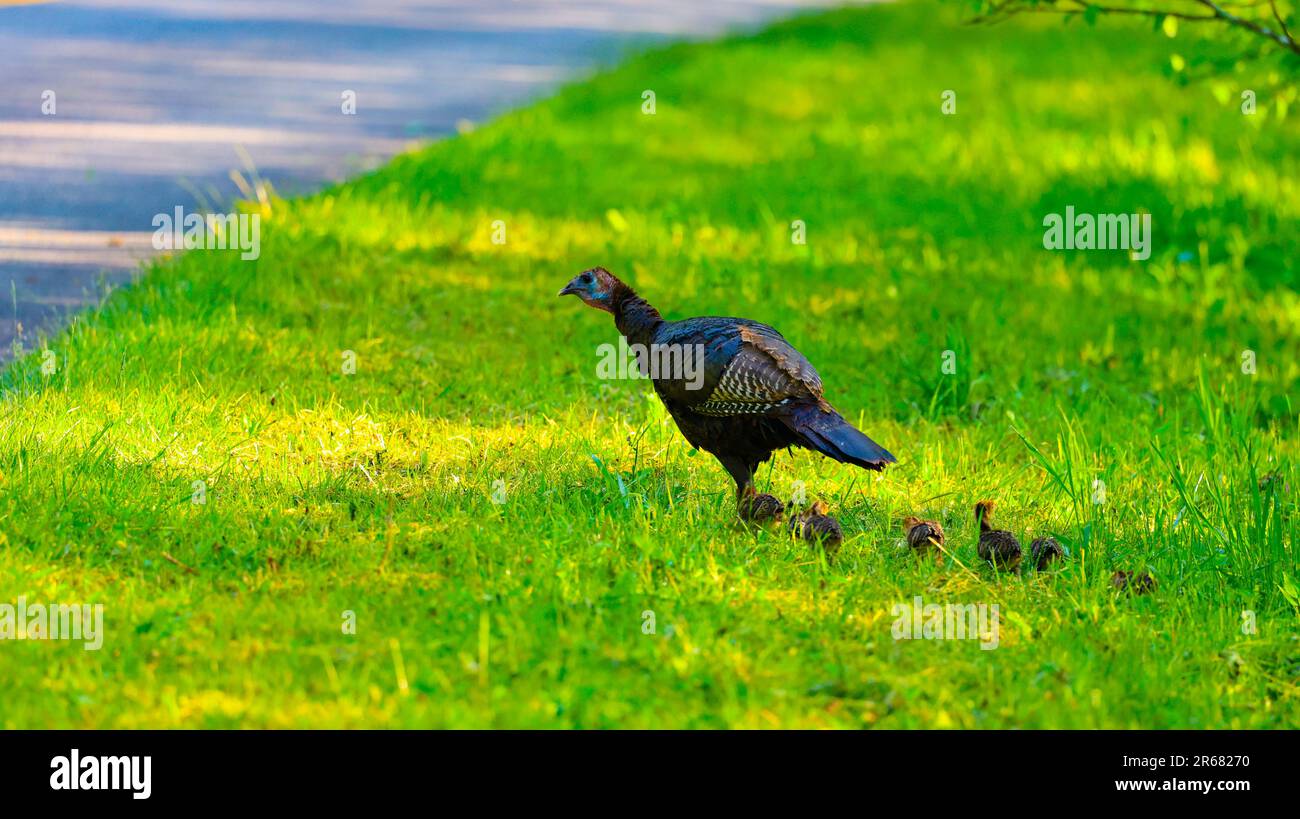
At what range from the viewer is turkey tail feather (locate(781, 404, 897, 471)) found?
591 cm

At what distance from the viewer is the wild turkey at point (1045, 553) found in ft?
20.5

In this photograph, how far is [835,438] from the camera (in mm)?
6023

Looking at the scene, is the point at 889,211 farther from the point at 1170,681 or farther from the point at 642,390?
the point at 1170,681

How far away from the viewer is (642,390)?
831 centimetres

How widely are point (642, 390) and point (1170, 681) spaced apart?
3571 millimetres

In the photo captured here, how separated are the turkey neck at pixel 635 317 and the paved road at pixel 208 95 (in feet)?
10.6

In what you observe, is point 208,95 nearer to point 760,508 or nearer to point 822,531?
point 760,508
